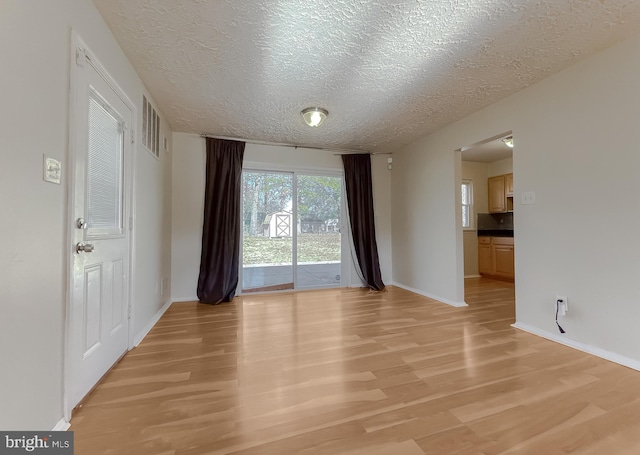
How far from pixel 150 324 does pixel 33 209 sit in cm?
200

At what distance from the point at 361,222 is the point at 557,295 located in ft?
8.66

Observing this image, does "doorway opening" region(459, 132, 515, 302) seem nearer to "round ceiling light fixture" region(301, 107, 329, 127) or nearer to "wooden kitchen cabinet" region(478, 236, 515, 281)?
"wooden kitchen cabinet" region(478, 236, 515, 281)

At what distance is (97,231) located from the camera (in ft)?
5.54

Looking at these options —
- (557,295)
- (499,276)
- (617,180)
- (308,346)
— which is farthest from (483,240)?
(308,346)

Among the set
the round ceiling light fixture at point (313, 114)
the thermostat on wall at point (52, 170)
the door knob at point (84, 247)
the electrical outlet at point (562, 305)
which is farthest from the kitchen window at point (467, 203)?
the thermostat on wall at point (52, 170)

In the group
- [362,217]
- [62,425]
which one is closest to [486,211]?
[362,217]

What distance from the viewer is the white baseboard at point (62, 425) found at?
126cm

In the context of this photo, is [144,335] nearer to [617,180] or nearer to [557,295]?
[557,295]

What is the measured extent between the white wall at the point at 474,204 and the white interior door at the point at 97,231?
18.8 feet

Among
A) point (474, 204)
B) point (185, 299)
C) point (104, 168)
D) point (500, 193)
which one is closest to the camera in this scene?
point (104, 168)

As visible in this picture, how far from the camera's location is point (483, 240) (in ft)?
17.5

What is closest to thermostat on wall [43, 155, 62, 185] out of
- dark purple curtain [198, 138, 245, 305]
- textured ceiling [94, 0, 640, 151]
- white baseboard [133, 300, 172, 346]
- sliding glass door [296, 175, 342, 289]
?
textured ceiling [94, 0, 640, 151]

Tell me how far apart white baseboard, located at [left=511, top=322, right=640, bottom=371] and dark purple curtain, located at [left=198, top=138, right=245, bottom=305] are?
3.57 metres

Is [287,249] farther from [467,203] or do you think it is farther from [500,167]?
[500,167]
